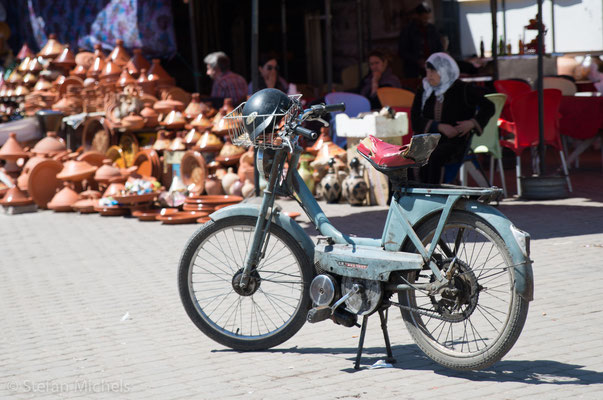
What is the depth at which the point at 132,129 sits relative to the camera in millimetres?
11297

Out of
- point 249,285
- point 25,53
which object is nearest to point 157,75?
point 25,53

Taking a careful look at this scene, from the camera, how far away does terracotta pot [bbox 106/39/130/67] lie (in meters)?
12.4

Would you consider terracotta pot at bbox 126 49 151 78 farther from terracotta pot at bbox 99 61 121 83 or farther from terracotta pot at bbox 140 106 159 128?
terracotta pot at bbox 140 106 159 128

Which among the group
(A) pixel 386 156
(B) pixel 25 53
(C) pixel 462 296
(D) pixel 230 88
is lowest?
(C) pixel 462 296

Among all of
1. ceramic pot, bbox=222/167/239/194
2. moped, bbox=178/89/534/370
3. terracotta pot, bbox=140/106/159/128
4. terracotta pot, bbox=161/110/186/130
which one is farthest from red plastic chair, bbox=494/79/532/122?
moped, bbox=178/89/534/370

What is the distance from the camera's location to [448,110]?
7590 millimetres

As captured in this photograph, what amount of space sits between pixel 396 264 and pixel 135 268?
350 cm

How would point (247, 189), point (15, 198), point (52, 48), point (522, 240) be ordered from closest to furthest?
point (522, 240) < point (247, 189) < point (15, 198) < point (52, 48)

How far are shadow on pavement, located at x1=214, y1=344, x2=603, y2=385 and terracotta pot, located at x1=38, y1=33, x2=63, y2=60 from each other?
10.2 meters

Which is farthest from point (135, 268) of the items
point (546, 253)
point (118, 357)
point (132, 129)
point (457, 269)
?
point (132, 129)

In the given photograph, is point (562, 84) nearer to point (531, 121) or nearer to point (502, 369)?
point (531, 121)

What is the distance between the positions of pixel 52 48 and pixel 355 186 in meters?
6.35

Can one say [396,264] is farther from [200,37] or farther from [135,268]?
[200,37]

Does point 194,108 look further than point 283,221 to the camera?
Yes
